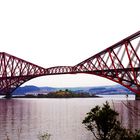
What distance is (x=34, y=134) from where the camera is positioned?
37125 millimetres

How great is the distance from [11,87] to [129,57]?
10692 cm

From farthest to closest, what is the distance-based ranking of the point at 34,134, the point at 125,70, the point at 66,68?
the point at 66,68 < the point at 125,70 < the point at 34,134

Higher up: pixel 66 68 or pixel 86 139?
pixel 66 68

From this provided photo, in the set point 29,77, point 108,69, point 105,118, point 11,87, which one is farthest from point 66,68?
point 105,118

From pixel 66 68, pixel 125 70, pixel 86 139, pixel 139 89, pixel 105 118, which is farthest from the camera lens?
pixel 66 68

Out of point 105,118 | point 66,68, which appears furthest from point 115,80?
point 66,68

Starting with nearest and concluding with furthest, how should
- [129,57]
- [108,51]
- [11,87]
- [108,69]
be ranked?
[129,57]
[108,51]
[108,69]
[11,87]

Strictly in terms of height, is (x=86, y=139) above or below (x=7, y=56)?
below

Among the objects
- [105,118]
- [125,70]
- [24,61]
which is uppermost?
[24,61]

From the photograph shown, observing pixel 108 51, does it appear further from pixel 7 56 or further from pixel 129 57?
pixel 7 56

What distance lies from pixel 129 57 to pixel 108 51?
16135mm

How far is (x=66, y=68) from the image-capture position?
150250 mm

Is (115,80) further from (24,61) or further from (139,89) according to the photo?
(24,61)

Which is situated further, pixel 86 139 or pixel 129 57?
pixel 129 57
